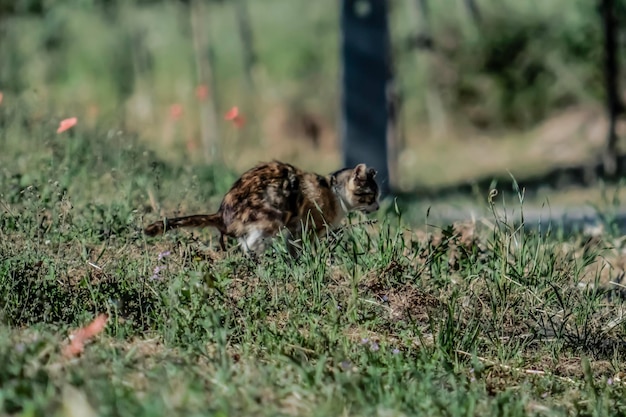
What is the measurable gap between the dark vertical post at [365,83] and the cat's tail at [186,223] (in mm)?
7587

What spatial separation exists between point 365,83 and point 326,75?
733 centimetres

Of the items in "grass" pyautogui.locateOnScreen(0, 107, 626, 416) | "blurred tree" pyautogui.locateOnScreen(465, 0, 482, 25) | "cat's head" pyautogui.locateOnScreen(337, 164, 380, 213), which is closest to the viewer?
"grass" pyautogui.locateOnScreen(0, 107, 626, 416)

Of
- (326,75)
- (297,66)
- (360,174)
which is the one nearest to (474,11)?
(326,75)

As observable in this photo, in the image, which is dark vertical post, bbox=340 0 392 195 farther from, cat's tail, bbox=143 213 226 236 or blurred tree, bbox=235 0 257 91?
cat's tail, bbox=143 213 226 236

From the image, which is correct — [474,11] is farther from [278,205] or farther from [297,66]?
[278,205]

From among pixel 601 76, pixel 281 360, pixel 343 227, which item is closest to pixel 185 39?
pixel 601 76

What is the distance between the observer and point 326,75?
2259 centimetres

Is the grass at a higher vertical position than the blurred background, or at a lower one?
higher

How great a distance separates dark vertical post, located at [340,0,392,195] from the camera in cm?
1519

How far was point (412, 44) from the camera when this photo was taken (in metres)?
20.2

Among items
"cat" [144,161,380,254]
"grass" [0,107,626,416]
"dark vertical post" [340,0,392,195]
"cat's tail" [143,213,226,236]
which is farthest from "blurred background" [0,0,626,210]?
"grass" [0,107,626,416]

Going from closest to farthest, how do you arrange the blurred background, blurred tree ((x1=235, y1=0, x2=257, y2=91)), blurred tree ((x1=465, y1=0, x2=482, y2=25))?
the blurred background → blurred tree ((x1=465, y1=0, x2=482, y2=25)) → blurred tree ((x1=235, y1=0, x2=257, y2=91))

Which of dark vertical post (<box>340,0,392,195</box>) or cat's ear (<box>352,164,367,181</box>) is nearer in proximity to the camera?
cat's ear (<box>352,164,367,181</box>)

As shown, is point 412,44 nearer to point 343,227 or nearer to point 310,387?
point 343,227
